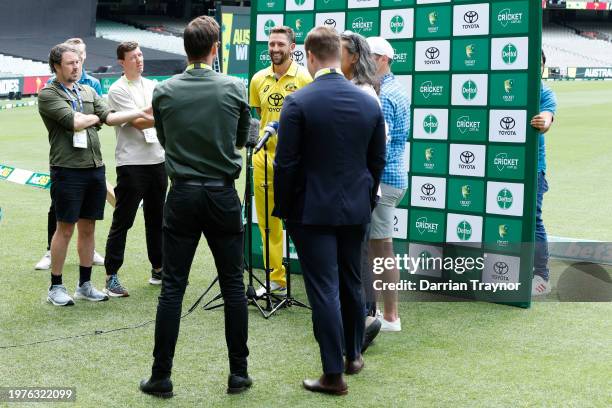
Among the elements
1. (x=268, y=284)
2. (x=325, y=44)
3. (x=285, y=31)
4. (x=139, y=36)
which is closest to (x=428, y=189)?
(x=268, y=284)

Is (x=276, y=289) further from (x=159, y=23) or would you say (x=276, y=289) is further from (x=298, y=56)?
(x=159, y=23)

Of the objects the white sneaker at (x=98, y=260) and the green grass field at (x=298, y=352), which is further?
the white sneaker at (x=98, y=260)

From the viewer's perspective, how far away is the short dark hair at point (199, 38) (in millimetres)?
4184

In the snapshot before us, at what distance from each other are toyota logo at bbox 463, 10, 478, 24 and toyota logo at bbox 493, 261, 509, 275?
179 centimetres

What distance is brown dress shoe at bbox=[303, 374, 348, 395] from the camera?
433 centimetres

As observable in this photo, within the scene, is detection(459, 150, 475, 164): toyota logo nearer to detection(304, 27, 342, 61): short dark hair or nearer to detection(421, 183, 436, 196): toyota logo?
detection(421, 183, 436, 196): toyota logo

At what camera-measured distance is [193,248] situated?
431 cm

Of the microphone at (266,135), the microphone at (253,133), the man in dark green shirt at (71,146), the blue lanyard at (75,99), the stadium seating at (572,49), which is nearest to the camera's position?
the microphone at (266,135)

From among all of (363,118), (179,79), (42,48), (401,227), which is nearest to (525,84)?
(401,227)

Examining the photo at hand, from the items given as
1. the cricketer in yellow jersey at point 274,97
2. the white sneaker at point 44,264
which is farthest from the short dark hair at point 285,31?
the white sneaker at point 44,264

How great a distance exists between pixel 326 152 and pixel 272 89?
7.03 ft

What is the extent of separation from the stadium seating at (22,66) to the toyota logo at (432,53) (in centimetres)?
2579

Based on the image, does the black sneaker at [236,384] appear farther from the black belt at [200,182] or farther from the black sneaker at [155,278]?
the black sneaker at [155,278]

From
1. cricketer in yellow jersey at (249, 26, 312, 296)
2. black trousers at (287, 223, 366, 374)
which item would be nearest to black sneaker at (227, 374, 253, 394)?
black trousers at (287, 223, 366, 374)
